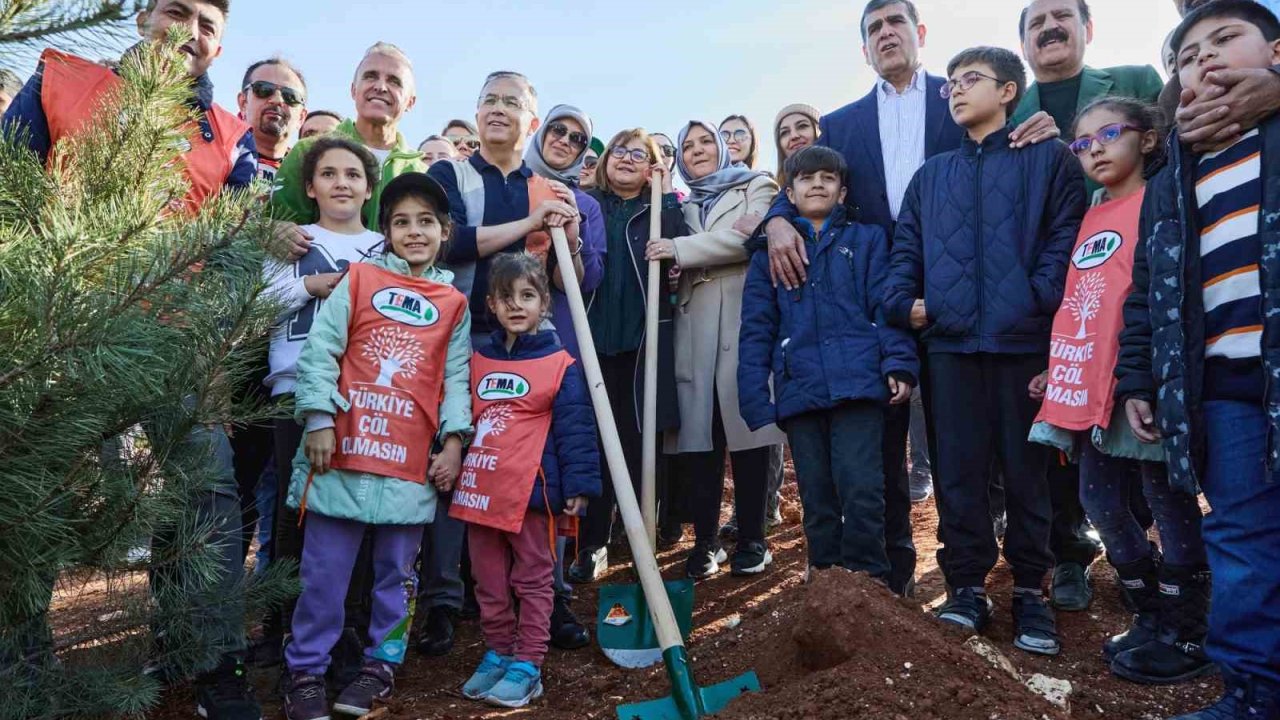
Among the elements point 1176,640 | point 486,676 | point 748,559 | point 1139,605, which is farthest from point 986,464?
point 486,676

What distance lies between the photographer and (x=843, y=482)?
136 inches

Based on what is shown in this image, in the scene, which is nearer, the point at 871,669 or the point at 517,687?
the point at 871,669

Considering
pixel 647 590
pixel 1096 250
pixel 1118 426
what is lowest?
pixel 647 590

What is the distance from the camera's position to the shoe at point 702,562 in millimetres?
4629

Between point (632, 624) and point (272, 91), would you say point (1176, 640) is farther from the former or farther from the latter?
point (272, 91)

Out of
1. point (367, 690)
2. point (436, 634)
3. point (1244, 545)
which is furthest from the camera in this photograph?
point (436, 634)

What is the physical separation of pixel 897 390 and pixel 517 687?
5.55ft

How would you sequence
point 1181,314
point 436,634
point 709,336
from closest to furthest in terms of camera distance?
point 1181,314 → point 436,634 → point 709,336

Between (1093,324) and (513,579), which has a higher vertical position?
(1093,324)

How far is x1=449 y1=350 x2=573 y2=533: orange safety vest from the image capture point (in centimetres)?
328

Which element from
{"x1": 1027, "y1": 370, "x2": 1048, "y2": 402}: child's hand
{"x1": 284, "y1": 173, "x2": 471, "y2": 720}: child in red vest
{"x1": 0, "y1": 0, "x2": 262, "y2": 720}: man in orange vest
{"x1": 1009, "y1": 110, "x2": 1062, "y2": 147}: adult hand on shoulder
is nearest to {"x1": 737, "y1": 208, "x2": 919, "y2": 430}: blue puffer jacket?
{"x1": 1027, "y1": 370, "x2": 1048, "y2": 402}: child's hand

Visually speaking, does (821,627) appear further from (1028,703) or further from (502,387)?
(502,387)

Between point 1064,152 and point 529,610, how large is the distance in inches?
100

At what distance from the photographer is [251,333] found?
2361 mm
